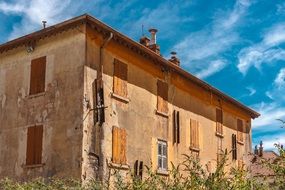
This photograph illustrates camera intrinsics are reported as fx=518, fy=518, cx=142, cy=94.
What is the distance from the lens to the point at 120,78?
65.3ft

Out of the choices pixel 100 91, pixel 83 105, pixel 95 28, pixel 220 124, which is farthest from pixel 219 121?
pixel 83 105

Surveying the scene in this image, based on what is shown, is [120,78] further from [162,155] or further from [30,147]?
[30,147]

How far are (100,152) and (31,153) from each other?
2651 millimetres

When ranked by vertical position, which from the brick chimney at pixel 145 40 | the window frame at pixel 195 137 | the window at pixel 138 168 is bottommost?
the window at pixel 138 168

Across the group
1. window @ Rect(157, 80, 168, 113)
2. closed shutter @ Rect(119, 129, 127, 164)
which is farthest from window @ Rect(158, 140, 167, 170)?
closed shutter @ Rect(119, 129, 127, 164)

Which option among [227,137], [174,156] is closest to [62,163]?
[174,156]

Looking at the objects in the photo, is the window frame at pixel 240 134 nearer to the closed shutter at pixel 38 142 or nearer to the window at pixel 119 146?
the window at pixel 119 146

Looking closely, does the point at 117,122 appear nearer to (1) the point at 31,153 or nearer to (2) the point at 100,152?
(2) the point at 100,152

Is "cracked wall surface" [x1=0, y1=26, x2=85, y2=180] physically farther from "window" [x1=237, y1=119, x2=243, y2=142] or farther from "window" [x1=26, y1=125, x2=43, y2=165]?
"window" [x1=237, y1=119, x2=243, y2=142]

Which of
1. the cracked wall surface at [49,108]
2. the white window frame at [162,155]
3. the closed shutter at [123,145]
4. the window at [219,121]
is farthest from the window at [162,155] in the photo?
the window at [219,121]

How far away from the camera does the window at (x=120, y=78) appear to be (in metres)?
19.7

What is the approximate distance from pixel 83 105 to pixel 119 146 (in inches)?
89.4

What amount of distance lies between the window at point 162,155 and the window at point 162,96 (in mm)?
1418

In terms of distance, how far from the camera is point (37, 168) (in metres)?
18.6
